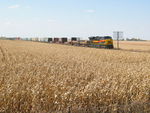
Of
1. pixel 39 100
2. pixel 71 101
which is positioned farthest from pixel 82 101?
pixel 39 100

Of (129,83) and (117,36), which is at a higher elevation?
(117,36)

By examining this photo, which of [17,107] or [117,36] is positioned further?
[117,36]

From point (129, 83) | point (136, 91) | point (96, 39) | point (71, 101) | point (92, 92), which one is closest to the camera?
point (71, 101)

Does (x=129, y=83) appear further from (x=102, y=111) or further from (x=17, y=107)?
(x=17, y=107)

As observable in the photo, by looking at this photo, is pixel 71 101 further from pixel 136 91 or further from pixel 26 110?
pixel 136 91

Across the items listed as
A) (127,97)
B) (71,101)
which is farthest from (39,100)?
(127,97)

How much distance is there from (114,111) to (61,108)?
147 cm

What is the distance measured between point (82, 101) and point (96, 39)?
1658 inches

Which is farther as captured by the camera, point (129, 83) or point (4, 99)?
point (129, 83)

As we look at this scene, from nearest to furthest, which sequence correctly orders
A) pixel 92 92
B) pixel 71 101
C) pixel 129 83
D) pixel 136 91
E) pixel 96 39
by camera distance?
pixel 71 101 < pixel 92 92 < pixel 136 91 < pixel 129 83 < pixel 96 39

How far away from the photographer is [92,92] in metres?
6.68

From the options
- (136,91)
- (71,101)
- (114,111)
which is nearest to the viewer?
(114,111)

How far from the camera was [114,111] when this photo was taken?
5680 millimetres

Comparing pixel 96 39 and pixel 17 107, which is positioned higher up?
pixel 96 39
